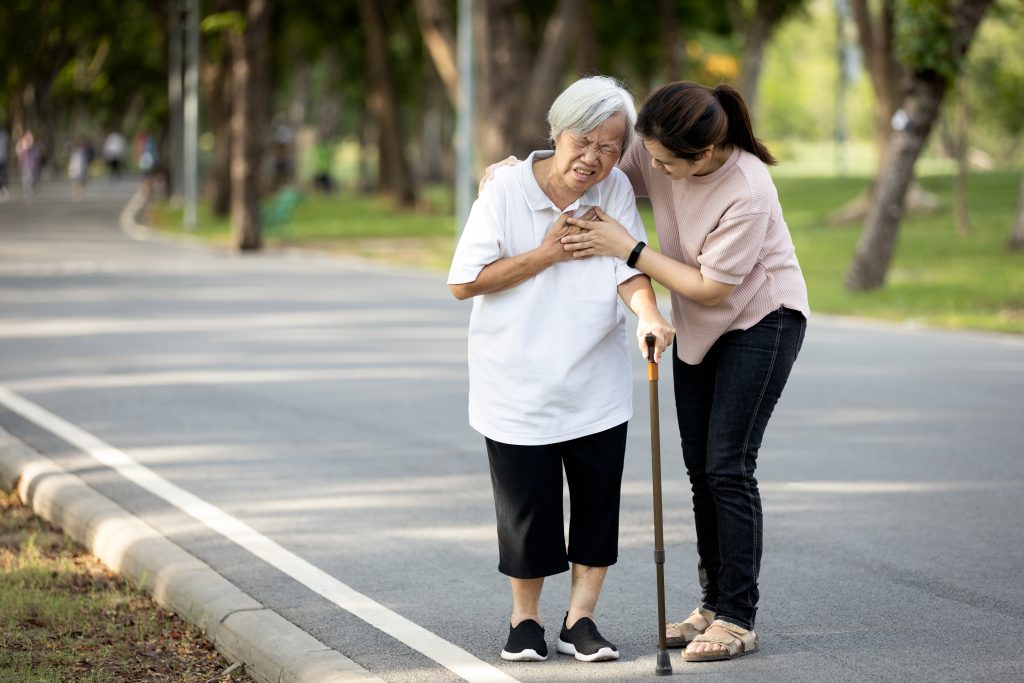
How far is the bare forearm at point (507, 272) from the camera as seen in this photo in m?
4.75

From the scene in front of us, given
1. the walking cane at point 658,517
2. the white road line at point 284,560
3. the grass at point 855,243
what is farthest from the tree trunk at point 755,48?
the walking cane at point 658,517

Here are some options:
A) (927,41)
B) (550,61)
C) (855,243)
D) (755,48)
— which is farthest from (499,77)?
(755,48)

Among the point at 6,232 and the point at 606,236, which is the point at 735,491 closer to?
the point at 606,236

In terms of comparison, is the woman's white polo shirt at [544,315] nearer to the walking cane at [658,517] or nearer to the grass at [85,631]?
the walking cane at [658,517]

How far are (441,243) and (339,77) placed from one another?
29.5 m

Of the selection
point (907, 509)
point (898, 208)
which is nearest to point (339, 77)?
point (898, 208)

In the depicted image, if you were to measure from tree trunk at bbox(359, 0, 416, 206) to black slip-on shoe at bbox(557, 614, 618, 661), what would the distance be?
33.8 meters

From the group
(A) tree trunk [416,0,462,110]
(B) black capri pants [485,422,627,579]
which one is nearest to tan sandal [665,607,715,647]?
(B) black capri pants [485,422,627,579]

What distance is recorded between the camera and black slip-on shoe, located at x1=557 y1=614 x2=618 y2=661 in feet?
16.4

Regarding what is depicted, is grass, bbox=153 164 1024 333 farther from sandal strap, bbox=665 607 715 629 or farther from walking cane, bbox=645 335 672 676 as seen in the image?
walking cane, bbox=645 335 672 676

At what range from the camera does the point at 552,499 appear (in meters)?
4.95

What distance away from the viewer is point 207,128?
87.9 meters

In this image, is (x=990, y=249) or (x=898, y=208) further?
(x=990, y=249)

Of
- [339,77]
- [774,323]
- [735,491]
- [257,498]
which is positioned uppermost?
[339,77]
